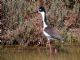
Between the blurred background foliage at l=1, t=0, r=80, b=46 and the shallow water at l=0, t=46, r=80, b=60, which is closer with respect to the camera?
the shallow water at l=0, t=46, r=80, b=60

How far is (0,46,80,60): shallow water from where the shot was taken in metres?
12.5

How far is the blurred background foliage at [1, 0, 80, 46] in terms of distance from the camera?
15094mm

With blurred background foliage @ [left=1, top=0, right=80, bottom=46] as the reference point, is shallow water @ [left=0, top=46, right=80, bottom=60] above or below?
below

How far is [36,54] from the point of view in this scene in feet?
43.0

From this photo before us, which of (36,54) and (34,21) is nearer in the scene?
(36,54)

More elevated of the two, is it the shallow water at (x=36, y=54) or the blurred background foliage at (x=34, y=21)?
the blurred background foliage at (x=34, y=21)

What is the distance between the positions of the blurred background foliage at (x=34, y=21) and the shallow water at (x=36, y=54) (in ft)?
2.54

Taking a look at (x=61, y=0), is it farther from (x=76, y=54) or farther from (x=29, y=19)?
(x=76, y=54)

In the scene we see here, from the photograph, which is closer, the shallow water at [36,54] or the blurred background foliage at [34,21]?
the shallow water at [36,54]

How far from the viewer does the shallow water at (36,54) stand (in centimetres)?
1250

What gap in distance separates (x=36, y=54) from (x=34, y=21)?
2.67m

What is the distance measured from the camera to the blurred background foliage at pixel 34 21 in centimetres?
1509

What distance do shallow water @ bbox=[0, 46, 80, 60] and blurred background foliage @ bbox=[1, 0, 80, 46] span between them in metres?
0.77

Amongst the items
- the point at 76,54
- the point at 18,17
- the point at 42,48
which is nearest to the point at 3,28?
the point at 18,17
